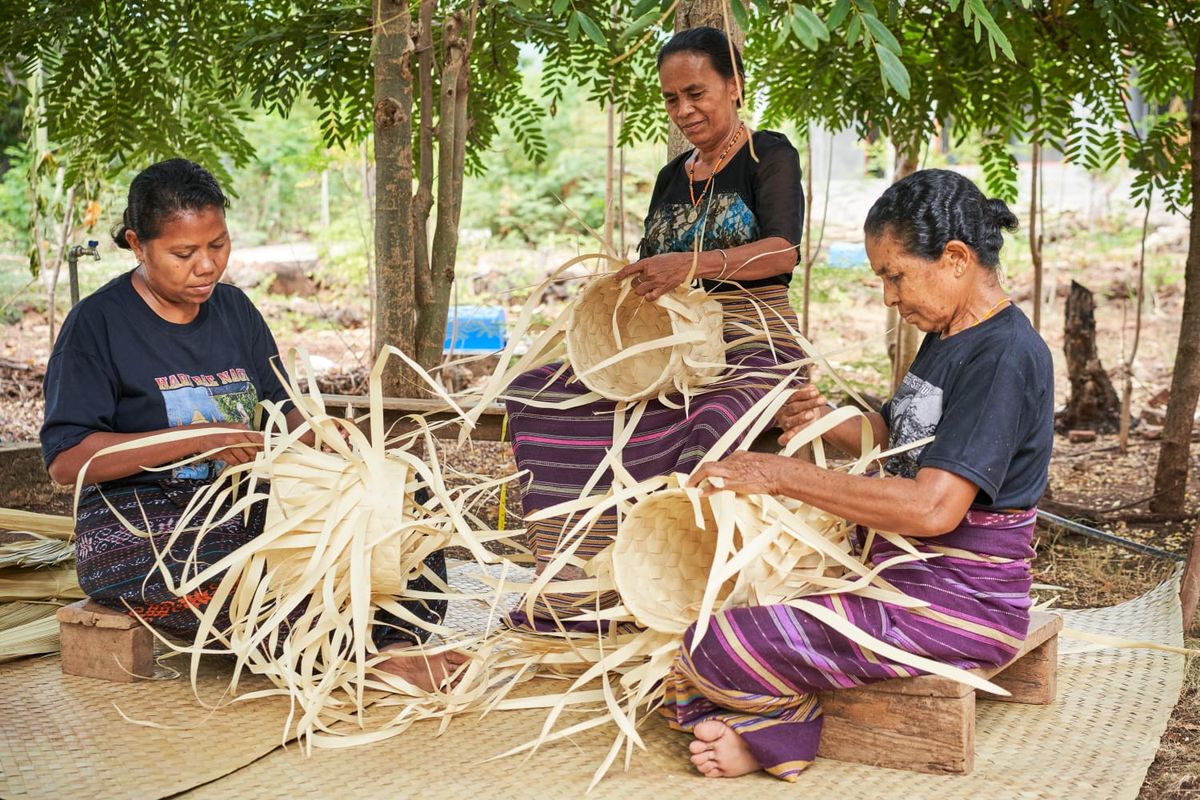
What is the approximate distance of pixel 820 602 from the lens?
1.94m

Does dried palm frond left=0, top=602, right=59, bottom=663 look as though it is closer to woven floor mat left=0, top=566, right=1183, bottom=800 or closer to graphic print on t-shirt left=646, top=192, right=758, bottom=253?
woven floor mat left=0, top=566, right=1183, bottom=800

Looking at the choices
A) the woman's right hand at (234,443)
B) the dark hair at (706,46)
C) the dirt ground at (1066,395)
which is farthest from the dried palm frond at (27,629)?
the dark hair at (706,46)

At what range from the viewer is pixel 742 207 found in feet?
9.20

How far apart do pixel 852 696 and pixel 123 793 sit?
3.83 feet

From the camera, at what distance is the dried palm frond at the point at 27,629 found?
2484 mm

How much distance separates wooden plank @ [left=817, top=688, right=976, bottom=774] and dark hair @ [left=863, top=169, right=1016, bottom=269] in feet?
2.39

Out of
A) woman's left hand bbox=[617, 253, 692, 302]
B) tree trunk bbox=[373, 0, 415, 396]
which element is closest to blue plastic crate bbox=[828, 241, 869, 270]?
tree trunk bbox=[373, 0, 415, 396]

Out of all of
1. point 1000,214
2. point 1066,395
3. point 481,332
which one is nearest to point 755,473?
point 1000,214

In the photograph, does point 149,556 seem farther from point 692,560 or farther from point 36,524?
point 692,560

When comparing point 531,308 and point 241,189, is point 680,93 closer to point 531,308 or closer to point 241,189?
point 531,308

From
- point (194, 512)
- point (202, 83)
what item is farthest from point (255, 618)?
point (202, 83)

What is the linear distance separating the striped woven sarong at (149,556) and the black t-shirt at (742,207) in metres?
1.08

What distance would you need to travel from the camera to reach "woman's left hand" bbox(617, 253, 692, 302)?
8.06ft

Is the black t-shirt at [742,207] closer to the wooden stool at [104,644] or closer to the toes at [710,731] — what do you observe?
the toes at [710,731]
